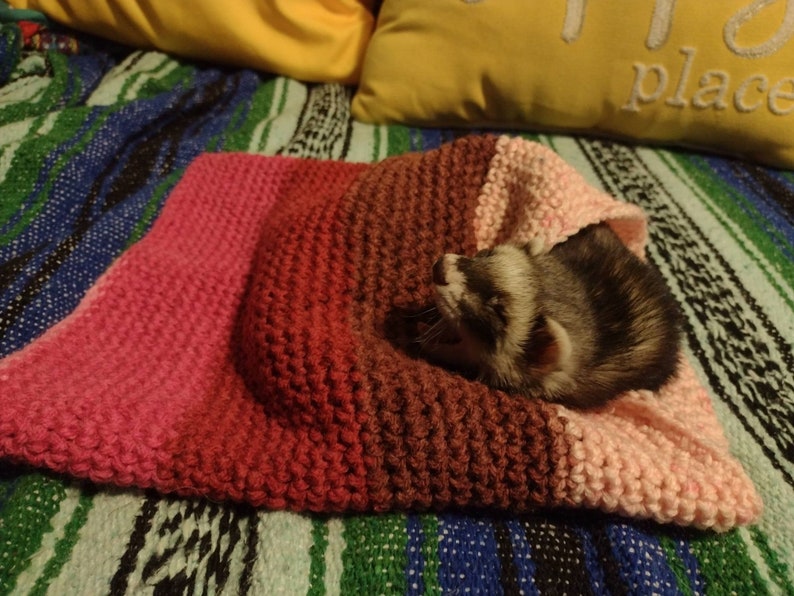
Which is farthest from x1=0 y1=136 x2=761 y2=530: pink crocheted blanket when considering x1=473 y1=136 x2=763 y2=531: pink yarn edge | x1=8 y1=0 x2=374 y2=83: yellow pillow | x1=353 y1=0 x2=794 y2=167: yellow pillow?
x1=8 y1=0 x2=374 y2=83: yellow pillow

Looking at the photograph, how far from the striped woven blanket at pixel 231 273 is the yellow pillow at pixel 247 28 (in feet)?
0.15

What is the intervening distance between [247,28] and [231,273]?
708 mm

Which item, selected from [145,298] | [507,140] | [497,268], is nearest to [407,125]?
[507,140]

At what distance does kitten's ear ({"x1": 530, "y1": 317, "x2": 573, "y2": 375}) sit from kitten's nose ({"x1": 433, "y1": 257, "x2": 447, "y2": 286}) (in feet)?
0.48

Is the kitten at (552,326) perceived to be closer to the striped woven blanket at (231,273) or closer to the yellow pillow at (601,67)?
the striped woven blanket at (231,273)

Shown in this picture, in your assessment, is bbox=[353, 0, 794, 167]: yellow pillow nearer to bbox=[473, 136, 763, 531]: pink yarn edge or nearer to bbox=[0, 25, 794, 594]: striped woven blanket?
bbox=[0, 25, 794, 594]: striped woven blanket

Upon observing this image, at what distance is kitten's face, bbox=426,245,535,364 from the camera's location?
80 centimetres

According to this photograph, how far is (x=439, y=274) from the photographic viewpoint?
0.79m

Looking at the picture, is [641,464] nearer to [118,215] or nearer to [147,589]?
[147,589]

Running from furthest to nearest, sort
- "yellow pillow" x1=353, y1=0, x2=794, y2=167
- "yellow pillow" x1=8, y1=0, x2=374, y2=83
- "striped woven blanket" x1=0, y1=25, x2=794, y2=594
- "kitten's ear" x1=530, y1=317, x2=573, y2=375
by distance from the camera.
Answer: "yellow pillow" x1=8, y1=0, x2=374, y2=83
"yellow pillow" x1=353, y1=0, x2=794, y2=167
"kitten's ear" x1=530, y1=317, x2=573, y2=375
"striped woven blanket" x1=0, y1=25, x2=794, y2=594

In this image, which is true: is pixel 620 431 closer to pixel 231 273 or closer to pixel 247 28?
pixel 231 273

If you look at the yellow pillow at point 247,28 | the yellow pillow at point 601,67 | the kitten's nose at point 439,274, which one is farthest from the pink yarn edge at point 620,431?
the yellow pillow at point 247,28

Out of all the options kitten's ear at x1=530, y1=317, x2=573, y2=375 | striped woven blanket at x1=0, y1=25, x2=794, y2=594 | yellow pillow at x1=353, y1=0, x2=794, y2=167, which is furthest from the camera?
yellow pillow at x1=353, y1=0, x2=794, y2=167

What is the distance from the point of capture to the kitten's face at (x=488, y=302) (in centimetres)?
80
